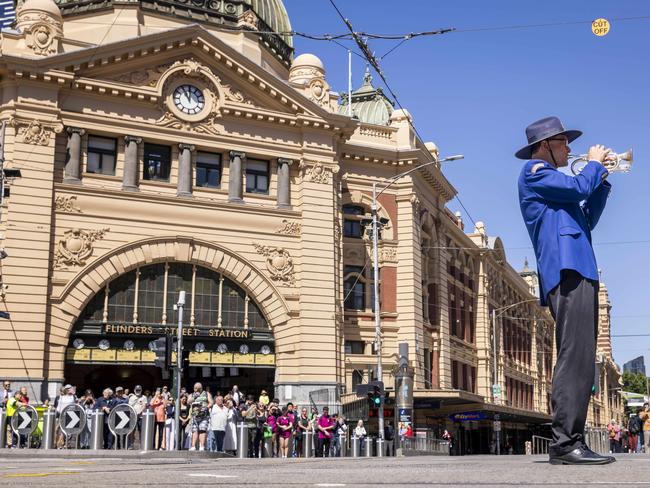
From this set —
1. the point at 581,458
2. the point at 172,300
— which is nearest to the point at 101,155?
the point at 172,300

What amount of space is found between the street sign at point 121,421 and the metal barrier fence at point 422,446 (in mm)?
13144

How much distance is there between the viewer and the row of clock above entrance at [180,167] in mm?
36750

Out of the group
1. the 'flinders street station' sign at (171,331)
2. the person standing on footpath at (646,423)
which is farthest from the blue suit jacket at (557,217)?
the 'flinders street station' sign at (171,331)

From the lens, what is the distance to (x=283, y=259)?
4003 cm

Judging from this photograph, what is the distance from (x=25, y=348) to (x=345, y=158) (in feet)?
60.3

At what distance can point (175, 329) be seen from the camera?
123 ft

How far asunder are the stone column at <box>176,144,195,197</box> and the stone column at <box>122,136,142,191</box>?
1840 millimetres

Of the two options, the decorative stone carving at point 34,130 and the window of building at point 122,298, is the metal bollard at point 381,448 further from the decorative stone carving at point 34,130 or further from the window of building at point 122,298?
the decorative stone carving at point 34,130

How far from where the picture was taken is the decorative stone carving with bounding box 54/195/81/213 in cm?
3619

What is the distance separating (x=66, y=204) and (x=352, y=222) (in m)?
15.0

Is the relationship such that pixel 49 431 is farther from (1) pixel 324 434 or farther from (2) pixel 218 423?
(1) pixel 324 434

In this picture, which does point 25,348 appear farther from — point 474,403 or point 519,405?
point 519,405

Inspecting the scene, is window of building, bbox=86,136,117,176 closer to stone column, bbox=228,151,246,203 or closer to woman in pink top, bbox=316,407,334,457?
stone column, bbox=228,151,246,203

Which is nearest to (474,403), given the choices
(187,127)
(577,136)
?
(187,127)
